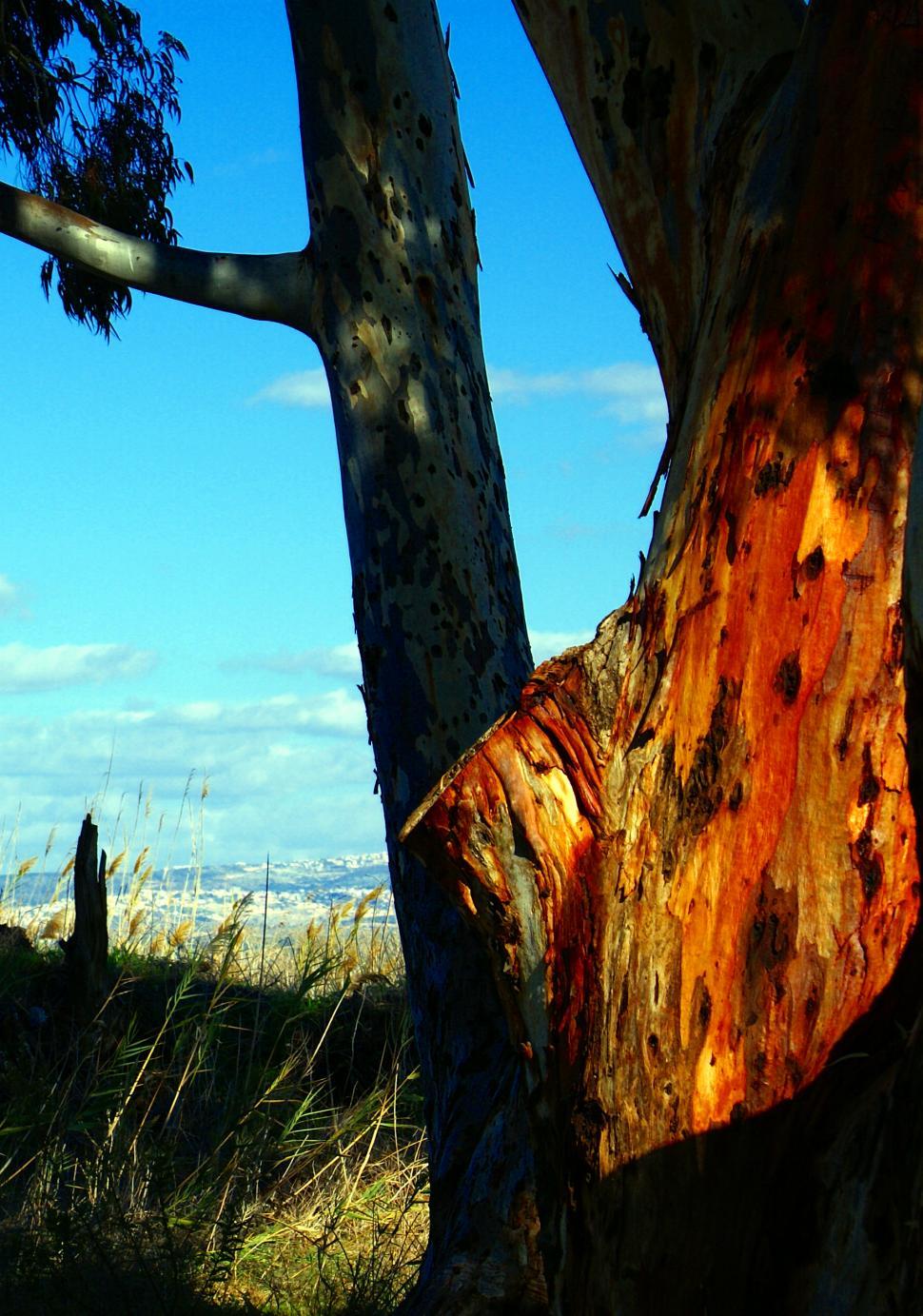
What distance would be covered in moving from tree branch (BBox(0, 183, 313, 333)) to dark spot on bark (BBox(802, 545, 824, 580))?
213 centimetres

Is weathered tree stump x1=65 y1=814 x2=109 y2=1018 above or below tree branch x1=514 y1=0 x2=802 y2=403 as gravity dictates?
below

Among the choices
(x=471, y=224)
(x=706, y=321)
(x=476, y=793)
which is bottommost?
(x=476, y=793)

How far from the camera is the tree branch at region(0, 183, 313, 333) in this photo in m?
3.69

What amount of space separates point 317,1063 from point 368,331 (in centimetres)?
391

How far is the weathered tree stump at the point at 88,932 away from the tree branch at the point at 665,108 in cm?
417

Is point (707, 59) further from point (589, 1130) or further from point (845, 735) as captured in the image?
point (589, 1130)

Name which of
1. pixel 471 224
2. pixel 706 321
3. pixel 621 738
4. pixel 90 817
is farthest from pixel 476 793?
pixel 90 817

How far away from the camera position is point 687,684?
1997 mm

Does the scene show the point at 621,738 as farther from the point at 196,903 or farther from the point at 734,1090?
the point at 196,903

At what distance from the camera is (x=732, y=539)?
6.57 ft

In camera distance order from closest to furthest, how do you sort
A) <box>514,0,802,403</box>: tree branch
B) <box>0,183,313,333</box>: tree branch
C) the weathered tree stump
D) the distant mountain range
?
1. <box>514,0,802,403</box>: tree branch
2. <box>0,183,313,333</box>: tree branch
3. the weathered tree stump
4. the distant mountain range

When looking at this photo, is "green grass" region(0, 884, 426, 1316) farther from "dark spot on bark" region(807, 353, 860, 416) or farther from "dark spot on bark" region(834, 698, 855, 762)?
"dark spot on bark" region(807, 353, 860, 416)

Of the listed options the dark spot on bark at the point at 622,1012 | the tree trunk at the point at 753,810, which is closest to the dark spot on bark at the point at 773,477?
the tree trunk at the point at 753,810

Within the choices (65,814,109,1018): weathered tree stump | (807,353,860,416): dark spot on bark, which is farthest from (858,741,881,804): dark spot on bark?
(65,814,109,1018): weathered tree stump
